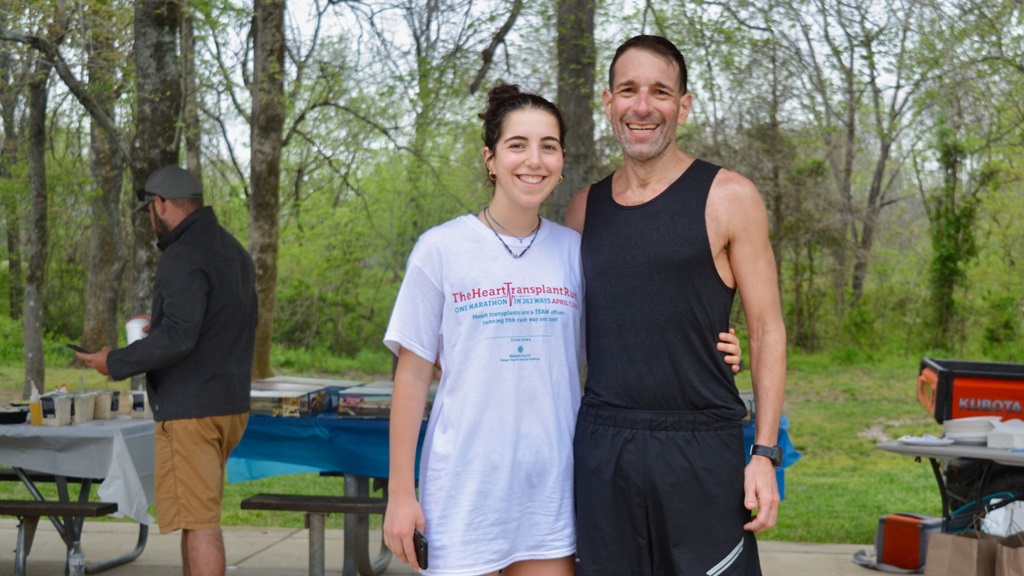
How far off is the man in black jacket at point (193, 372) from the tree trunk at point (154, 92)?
2.21 metres

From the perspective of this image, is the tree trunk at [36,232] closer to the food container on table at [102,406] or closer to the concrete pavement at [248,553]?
the concrete pavement at [248,553]

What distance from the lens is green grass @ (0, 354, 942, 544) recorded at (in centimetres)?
812

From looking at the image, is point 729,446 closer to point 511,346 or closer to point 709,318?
point 709,318

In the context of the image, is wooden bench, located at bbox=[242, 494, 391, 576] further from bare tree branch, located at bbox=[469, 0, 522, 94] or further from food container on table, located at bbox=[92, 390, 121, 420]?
bare tree branch, located at bbox=[469, 0, 522, 94]

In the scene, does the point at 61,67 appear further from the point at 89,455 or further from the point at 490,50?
the point at 89,455

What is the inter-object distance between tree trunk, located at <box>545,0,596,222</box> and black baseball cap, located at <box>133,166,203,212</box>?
2.43m

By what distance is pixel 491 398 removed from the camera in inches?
92.0

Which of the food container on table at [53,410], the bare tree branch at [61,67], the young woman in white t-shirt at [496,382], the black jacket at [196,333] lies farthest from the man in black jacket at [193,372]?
the bare tree branch at [61,67]

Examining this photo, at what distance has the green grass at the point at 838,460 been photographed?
8125 millimetres

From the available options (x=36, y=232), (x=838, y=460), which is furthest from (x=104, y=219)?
(x=838, y=460)

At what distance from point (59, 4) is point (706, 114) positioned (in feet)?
21.3

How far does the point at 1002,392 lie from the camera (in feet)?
18.8

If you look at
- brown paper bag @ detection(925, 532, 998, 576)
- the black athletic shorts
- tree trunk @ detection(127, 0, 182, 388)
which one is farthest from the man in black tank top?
tree trunk @ detection(127, 0, 182, 388)

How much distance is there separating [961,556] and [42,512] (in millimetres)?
3779
